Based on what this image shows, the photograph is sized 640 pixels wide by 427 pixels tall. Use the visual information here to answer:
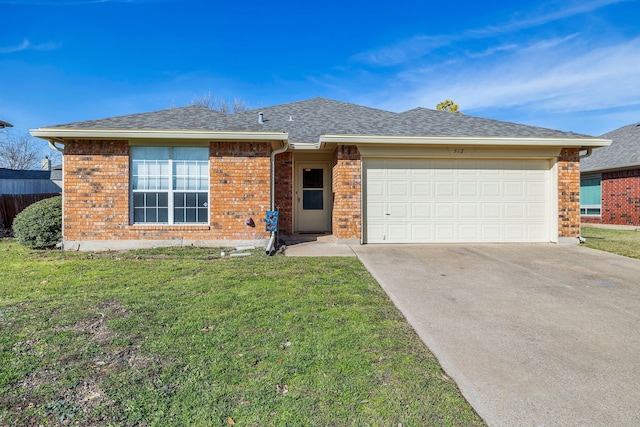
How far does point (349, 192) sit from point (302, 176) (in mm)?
2557

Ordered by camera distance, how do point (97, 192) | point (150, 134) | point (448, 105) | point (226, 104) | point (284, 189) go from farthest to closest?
1. point (448, 105)
2. point (226, 104)
3. point (284, 189)
4. point (97, 192)
5. point (150, 134)

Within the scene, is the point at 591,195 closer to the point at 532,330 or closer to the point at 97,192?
the point at 532,330

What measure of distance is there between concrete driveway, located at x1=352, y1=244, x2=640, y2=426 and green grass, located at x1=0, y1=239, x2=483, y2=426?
0.33 metres

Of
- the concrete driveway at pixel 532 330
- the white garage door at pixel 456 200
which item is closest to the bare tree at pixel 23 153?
the white garage door at pixel 456 200

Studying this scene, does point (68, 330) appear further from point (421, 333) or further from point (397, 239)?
point (397, 239)

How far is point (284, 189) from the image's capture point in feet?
35.0

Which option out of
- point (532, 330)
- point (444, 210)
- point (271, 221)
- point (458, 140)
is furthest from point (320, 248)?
point (532, 330)

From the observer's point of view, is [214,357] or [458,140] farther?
[458,140]

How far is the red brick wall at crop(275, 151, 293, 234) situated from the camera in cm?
1051

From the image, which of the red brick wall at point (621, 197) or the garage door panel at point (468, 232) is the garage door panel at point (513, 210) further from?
the red brick wall at point (621, 197)

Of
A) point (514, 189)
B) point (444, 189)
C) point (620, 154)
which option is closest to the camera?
point (444, 189)

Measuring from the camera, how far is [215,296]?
4582mm

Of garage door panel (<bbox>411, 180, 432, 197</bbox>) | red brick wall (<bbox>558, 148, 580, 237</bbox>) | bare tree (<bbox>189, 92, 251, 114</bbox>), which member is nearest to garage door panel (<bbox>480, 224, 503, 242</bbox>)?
red brick wall (<bbox>558, 148, 580, 237</bbox>)

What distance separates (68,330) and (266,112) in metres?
11.3
